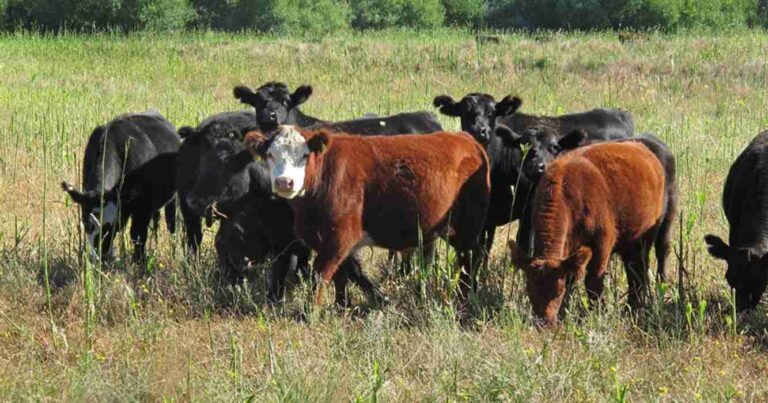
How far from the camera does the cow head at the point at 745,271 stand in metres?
7.13

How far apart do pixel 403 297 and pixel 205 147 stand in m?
2.02

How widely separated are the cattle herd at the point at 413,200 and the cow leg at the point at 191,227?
0.01 meters

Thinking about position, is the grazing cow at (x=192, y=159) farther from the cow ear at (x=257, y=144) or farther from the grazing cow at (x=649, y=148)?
the grazing cow at (x=649, y=148)

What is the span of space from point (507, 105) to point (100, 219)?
3879 mm

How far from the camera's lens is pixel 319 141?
6.94m

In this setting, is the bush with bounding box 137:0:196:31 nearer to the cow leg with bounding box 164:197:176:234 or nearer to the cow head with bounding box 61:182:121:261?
the cow leg with bounding box 164:197:176:234

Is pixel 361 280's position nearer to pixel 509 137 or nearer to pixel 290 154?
pixel 290 154

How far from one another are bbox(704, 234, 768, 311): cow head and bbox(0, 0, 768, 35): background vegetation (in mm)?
36231

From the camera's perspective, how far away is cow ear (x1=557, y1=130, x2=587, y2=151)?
333 inches

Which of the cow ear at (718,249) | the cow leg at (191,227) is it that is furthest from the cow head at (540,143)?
the cow leg at (191,227)

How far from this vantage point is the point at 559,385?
564cm

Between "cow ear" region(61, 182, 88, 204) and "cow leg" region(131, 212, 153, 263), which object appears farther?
"cow leg" region(131, 212, 153, 263)

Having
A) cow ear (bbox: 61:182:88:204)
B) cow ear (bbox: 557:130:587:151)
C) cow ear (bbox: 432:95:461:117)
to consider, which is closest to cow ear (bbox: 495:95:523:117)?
cow ear (bbox: 432:95:461:117)

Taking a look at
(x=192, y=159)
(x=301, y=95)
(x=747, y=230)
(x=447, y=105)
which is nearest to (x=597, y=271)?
(x=747, y=230)
